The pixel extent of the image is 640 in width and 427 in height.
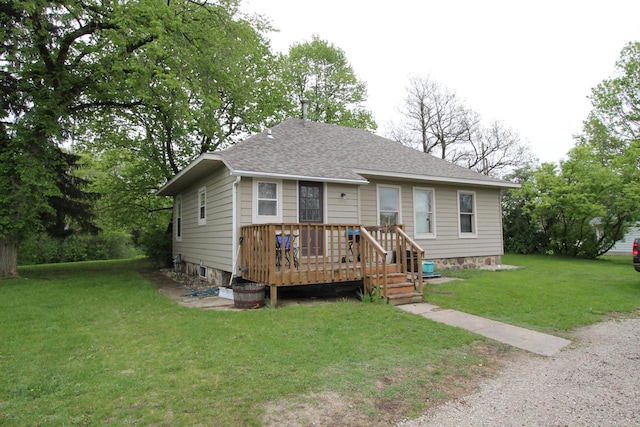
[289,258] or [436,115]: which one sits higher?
[436,115]

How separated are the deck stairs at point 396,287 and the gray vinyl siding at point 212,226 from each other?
306 cm

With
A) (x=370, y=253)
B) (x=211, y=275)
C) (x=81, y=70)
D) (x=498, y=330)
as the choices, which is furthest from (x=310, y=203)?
(x=81, y=70)

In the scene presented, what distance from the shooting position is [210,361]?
12.3 feet

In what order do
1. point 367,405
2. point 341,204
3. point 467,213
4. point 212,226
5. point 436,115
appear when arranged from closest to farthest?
point 367,405, point 341,204, point 212,226, point 467,213, point 436,115

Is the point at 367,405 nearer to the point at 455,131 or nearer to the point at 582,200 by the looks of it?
the point at 582,200

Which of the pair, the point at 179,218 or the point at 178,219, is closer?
the point at 179,218

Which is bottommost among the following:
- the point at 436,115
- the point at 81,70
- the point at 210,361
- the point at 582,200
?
the point at 210,361

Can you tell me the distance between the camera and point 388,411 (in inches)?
110

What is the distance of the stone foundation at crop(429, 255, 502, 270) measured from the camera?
11.4 meters

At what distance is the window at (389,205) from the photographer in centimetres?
1044

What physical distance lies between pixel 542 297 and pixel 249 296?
5725 mm

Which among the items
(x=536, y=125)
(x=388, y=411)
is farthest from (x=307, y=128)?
(x=536, y=125)

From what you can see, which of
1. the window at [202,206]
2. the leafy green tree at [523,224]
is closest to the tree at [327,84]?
the leafy green tree at [523,224]

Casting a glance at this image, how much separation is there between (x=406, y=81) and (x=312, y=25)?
8.46 m
